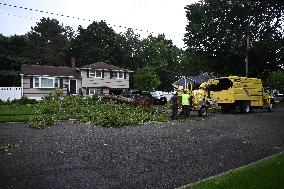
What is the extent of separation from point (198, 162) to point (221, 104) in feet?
64.0

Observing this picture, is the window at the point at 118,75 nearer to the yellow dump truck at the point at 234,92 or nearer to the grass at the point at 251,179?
the yellow dump truck at the point at 234,92

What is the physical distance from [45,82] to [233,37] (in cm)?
2568

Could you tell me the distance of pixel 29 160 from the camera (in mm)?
8680

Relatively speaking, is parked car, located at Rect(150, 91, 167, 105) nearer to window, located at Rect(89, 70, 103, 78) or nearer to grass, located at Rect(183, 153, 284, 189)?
window, located at Rect(89, 70, 103, 78)

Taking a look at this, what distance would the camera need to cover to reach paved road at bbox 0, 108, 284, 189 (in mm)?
7027

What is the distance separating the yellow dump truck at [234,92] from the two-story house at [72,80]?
21077 mm

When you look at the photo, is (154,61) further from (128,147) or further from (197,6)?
(128,147)

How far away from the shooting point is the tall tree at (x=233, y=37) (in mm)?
36031

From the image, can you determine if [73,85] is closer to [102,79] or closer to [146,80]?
[102,79]

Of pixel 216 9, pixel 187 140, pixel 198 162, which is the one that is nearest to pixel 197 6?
pixel 216 9

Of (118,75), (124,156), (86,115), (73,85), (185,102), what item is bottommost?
(124,156)

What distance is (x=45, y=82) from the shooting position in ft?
142

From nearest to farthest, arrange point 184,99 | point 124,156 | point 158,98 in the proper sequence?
point 124,156, point 184,99, point 158,98

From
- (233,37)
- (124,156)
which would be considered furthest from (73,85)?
(124,156)
